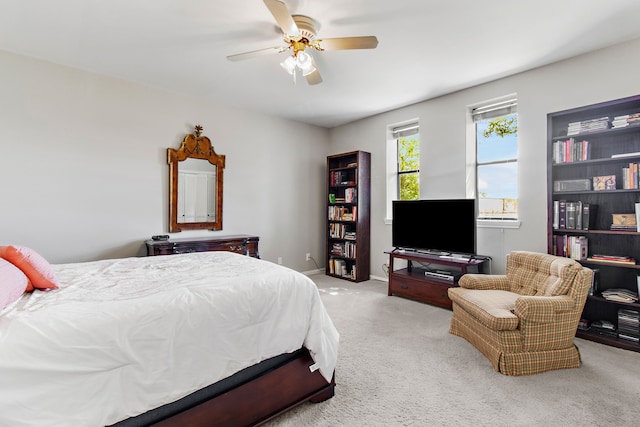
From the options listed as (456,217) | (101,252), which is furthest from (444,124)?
(101,252)

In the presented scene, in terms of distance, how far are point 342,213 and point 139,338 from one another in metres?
4.12

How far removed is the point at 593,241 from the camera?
2955 millimetres

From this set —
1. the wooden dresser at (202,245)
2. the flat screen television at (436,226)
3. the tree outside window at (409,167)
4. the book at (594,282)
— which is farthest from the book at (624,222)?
the wooden dresser at (202,245)

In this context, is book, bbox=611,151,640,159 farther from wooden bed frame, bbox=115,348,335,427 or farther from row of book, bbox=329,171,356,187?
row of book, bbox=329,171,356,187

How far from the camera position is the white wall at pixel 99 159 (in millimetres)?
3084

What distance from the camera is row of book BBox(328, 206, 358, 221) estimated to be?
16.5 ft

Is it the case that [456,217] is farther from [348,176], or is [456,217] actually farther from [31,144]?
[31,144]

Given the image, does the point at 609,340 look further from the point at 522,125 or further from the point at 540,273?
the point at 522,125

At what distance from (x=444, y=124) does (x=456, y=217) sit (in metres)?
1.31

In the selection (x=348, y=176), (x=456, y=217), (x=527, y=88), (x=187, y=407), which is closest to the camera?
(x=187, y=407)

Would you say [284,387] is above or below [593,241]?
below

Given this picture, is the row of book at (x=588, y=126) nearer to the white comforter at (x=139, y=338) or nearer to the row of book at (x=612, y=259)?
the row of book at (x=612, y=259)

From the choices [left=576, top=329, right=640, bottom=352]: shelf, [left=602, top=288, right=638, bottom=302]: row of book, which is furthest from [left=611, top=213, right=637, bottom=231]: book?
[left=576, top=329, right=640, bottom=352]: shelf

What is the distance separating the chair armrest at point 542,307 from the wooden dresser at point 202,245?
10.1 ft
